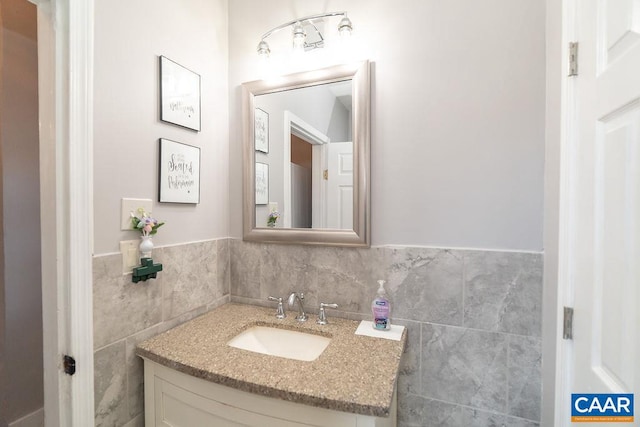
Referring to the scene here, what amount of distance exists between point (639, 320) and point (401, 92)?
99 cm

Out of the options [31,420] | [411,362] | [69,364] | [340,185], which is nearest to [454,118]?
[340,185]

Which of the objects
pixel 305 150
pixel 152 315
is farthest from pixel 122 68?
pixel 152 315

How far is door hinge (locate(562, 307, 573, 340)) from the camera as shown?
0.76 metres

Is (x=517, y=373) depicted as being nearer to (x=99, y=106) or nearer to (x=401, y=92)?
(x=401, y=92)

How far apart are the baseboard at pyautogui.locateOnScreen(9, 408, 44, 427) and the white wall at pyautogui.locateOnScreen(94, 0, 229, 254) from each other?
1.51 m

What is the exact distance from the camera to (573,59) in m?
0.76

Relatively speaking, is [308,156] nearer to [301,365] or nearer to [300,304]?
[300,304]

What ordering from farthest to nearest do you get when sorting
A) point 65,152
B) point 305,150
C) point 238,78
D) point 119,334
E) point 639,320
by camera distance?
point 238,78 < point 305,150 < point 119,334 < point 65,152 < point 639,320

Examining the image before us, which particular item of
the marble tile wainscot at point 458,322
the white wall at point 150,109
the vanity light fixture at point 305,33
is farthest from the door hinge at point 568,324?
the white wall at point 150,109

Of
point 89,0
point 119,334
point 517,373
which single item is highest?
point 89,0

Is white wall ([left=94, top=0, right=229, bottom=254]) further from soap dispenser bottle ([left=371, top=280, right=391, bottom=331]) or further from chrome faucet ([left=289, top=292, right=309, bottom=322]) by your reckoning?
soap dispenser bottle ([left=371, top=280, right=391, bottom=331])

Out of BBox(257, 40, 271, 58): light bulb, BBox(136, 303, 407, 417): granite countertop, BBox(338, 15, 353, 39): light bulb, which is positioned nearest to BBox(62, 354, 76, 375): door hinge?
BBox(136, 303, 407, 417): granite countertop

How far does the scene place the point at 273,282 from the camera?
1316 mm

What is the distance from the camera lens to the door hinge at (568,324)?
760 millimetres
